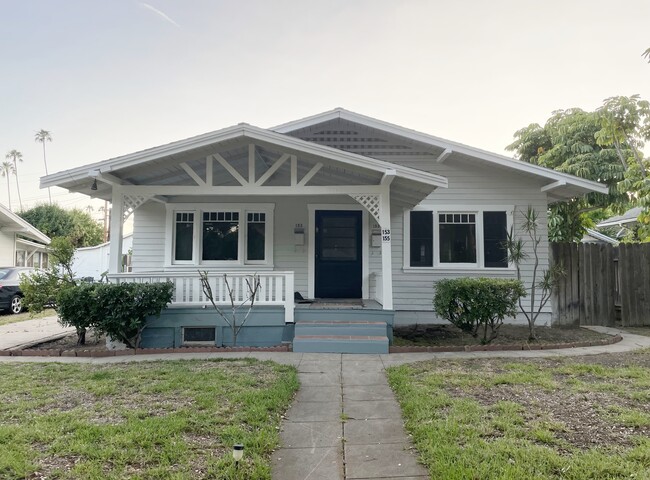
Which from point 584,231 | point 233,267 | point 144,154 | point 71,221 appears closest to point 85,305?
point 144,154

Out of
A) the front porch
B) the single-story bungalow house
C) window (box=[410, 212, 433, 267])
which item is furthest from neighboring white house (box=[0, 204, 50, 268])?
window (box=[410, 212, 433, 267])

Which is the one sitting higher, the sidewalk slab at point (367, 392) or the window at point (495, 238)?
the window at point (495, 238)

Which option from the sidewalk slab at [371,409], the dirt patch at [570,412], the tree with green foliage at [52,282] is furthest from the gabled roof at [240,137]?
the sidewalk slab at [371,409]

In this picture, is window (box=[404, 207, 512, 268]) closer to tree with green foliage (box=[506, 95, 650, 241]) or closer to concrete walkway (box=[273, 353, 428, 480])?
concrete walkway (box=[273, 353, 428, 480])

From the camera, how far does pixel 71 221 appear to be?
34.6 meters

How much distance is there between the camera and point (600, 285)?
941 cm

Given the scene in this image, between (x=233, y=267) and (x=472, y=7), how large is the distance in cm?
851

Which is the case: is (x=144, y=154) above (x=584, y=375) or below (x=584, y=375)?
above

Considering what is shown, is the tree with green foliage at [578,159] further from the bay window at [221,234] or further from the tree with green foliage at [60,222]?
the tree with green foliage at [60,222]

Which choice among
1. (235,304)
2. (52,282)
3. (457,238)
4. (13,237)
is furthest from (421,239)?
(13,237)

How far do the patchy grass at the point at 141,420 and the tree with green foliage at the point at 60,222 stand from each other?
31.6 metres

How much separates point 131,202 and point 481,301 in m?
6.44

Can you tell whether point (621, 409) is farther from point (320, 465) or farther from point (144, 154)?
point (144, 154)

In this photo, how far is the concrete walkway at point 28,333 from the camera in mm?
7611
